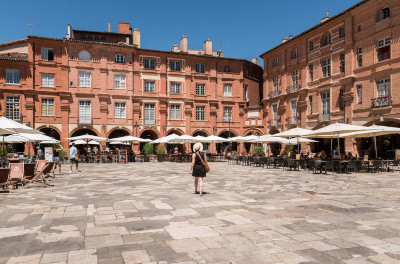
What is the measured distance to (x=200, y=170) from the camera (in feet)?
30.5

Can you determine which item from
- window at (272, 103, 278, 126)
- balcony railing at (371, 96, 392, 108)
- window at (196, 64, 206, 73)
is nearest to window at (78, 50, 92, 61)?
window at (196, 64, 206, 73)

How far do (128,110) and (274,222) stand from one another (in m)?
31.2

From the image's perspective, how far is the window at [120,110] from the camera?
35244 mm

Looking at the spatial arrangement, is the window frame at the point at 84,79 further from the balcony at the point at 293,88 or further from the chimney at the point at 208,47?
the balcony at the point at 293,88

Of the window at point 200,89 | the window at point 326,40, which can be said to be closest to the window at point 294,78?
the window at point 326,40

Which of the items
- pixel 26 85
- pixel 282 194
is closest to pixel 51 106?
pixel 26 85

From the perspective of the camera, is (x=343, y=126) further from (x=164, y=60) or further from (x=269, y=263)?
(x=164, y=60)

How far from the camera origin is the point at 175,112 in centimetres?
3759

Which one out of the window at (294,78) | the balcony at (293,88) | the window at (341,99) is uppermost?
the window at (294,78)

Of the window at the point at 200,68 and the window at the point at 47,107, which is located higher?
the window at the point at 200,68

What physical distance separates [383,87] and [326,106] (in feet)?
19.1

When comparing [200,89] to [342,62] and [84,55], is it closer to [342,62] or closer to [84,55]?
[84,55]

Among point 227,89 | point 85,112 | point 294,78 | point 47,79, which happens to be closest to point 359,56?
point 294,78

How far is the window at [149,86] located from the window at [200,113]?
5736mm
